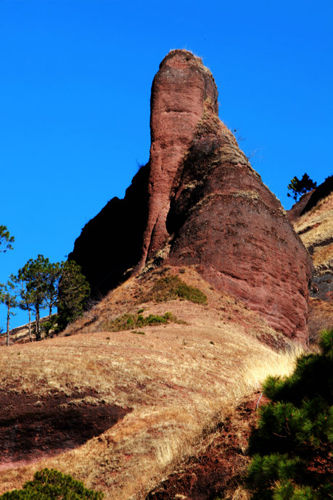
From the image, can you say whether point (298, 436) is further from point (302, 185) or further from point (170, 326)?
point (302, 185)

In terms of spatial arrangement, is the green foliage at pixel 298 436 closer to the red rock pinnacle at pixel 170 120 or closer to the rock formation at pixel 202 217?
the rock formation at pixel 202 217

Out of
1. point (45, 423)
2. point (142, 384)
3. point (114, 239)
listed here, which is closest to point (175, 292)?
point (142, 384)

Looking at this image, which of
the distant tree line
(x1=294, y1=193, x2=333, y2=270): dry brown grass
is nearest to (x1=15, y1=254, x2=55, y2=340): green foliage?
the distant tree line

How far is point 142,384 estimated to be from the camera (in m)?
16.2

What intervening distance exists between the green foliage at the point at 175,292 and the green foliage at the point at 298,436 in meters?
18.0

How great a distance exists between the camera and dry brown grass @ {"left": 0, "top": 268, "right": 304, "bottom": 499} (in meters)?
12.5

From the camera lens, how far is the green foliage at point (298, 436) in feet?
24.3

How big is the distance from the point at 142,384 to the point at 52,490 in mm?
5233

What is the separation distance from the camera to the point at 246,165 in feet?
115

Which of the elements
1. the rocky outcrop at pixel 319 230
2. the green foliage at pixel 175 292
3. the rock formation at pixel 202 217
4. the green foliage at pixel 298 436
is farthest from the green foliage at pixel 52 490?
the rocky outcrop at pixel 319 230

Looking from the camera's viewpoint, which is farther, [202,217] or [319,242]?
[319,242]

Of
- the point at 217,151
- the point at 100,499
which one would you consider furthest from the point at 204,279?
the point at 100,499

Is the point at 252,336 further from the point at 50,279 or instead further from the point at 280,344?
the point at 50,279

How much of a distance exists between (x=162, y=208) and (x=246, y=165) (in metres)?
6.22
